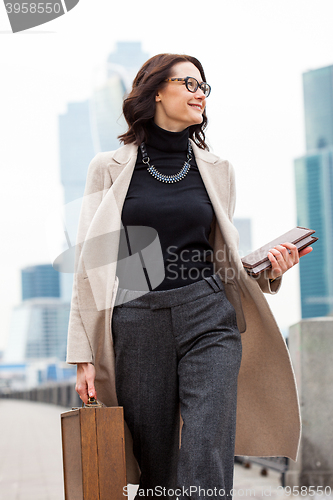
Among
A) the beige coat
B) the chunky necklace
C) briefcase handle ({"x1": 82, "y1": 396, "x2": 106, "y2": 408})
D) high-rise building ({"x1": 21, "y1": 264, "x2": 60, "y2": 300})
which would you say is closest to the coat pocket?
the beige coat

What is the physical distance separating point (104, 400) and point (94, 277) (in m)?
0.55

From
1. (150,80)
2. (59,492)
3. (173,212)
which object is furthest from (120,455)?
(59,492)

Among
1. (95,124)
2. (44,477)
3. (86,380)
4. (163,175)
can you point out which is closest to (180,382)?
(86,380)

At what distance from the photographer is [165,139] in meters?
2.66

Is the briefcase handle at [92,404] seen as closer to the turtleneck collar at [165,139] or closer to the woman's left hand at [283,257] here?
the woman's left hand at [283,257]

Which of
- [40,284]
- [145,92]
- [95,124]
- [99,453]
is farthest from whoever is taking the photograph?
[40,284]

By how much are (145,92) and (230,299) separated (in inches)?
40.2

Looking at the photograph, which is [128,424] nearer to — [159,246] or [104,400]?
[104,400]

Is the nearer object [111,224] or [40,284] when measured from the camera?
[111,224]

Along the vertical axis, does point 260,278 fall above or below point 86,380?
above

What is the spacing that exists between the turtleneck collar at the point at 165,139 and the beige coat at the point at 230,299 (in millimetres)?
93

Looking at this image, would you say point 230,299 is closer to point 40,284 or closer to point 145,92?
point 145,92

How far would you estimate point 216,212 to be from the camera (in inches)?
103

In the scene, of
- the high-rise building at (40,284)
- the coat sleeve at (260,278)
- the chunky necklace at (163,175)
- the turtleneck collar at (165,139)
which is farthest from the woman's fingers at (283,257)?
the high-rise building at (40,284)
